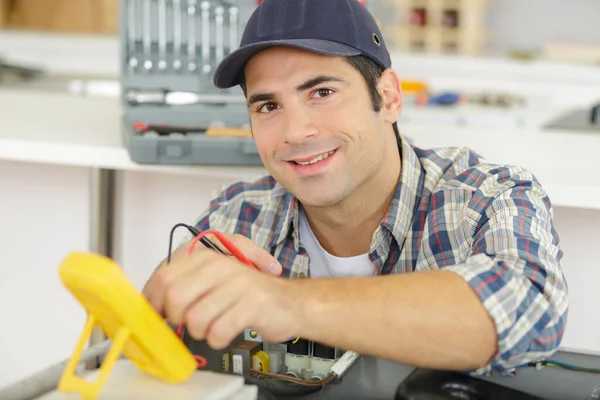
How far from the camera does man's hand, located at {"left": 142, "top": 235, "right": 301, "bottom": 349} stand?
2.67 ft

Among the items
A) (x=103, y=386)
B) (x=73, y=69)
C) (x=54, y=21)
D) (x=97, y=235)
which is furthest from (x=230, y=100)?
(x=54, y=21)

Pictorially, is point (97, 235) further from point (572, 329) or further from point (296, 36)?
point (572, 329)

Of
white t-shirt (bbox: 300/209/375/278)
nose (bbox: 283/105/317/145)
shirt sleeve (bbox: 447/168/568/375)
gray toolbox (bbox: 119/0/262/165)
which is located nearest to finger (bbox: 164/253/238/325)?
shirt sleeve (bbox: 447/168/568/375)

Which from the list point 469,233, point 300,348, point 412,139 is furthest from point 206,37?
point 300,348

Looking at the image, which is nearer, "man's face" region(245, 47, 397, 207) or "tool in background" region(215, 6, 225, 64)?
"man's face" region(245, 47, 397, 207)

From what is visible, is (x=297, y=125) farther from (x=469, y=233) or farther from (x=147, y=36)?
(x=147, y=36)

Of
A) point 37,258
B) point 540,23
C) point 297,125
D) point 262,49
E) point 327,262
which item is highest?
point 540,23

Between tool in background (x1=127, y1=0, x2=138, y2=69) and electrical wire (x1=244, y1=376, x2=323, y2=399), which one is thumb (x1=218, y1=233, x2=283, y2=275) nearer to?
electrical wire (x1=244, y1=376, x2=323, y2=399)

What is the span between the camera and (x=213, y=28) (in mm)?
1697

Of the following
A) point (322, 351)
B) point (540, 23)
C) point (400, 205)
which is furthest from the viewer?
point (540, 23)

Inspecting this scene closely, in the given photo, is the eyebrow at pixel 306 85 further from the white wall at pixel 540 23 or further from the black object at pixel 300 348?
the white wall at pixel 540 23

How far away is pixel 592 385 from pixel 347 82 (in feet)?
1.69

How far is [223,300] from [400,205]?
508 millimetres

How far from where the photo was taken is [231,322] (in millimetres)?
814
